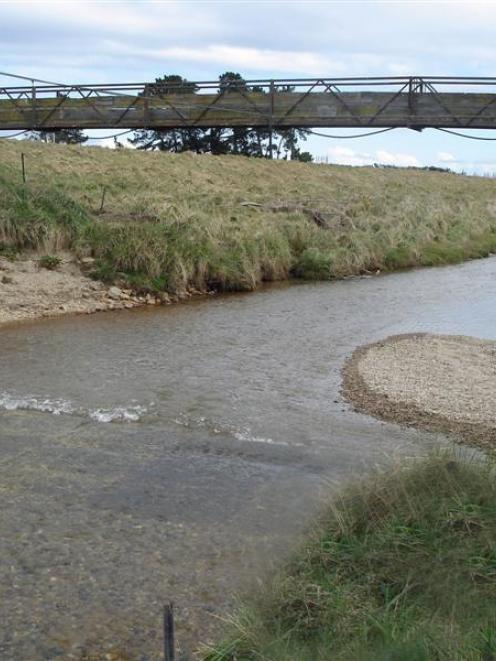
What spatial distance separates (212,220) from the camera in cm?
2383

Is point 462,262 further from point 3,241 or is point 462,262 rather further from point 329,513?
point 329,513

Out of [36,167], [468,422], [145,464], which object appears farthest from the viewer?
[36,167]

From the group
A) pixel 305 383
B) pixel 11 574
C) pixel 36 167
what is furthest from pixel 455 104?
pixel 36 167

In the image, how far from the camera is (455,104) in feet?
43.0

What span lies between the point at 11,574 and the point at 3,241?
14.5 m

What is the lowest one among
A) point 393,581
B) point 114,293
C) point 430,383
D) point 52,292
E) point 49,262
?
point 114,293

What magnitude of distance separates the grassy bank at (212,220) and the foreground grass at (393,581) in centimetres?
1420

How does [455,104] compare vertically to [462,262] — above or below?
above

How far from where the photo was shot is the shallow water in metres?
6.29

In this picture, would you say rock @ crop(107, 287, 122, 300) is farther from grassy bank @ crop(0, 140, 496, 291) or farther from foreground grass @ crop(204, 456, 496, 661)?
foreground grass @ crop(204, 456, 496, 661)

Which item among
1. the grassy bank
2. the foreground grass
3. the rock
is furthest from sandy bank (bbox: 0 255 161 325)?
the foreground grass

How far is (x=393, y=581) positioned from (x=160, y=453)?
410 cm

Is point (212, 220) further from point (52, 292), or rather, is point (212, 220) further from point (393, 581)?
point (393, 581)

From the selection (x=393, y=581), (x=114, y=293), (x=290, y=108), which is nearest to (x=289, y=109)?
(x=290, y=108)
